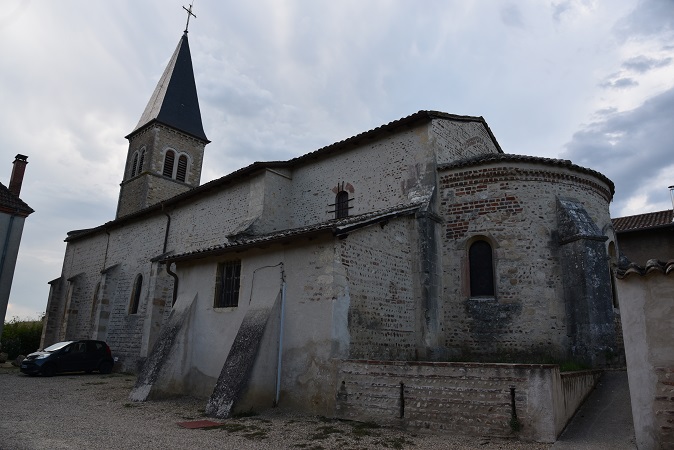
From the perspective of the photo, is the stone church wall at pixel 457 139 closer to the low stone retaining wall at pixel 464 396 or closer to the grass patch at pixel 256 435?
the low stone retaining wall at pixel 464 396

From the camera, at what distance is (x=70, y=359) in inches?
598

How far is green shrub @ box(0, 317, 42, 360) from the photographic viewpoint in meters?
22.0

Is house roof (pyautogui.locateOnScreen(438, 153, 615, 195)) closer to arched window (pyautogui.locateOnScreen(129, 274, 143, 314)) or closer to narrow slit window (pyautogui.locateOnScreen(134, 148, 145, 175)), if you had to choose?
arched window (pyautogui.locateOnScreen(129, 274, 143, 314))

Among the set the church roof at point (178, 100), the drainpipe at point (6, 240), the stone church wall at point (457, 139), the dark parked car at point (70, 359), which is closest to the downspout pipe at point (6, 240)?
the drainpipe at point (6, 240)

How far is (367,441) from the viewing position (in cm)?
630

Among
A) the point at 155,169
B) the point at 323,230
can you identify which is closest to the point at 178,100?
the point at 155,169

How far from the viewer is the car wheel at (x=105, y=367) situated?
16109 mm

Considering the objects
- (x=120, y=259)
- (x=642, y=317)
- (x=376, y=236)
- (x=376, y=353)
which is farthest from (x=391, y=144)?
(x=120, y=259)

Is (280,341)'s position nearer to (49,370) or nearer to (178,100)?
(49,370)

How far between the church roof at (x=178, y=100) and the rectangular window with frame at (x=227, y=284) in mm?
18398

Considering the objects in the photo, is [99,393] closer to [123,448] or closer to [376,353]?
[123,448]

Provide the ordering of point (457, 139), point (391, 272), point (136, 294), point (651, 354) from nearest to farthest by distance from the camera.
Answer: point (651, 354)
point (391, 272)
point (457, 139)
point (136, 294)

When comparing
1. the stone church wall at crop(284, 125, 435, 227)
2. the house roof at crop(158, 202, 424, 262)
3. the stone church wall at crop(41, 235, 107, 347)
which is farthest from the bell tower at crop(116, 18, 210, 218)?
the house roof at crop(158, 202, 424, 262)

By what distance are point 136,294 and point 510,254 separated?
49.3 ft
